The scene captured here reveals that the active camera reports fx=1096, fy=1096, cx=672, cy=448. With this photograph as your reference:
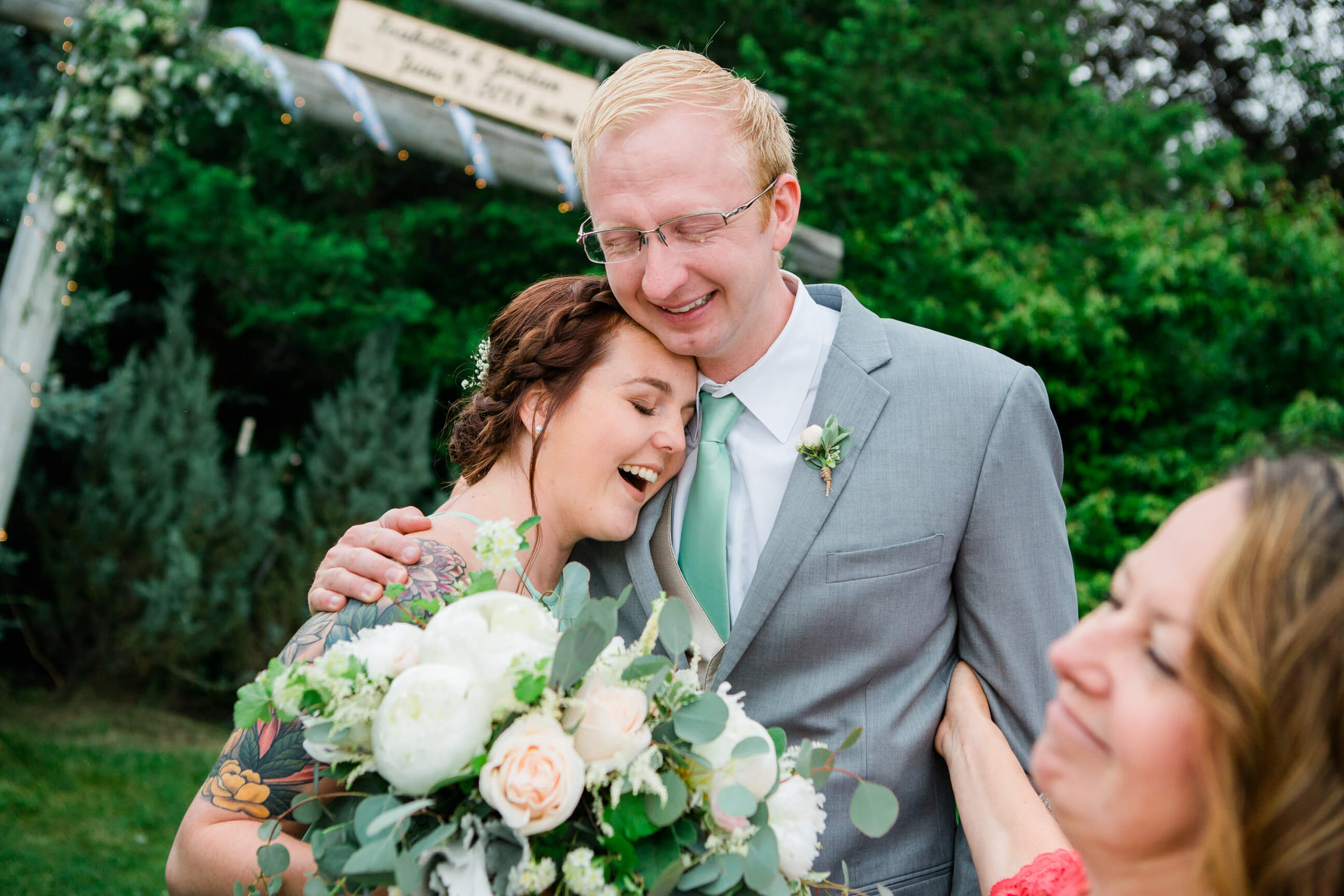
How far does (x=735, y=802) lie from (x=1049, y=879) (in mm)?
598

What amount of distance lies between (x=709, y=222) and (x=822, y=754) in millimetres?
1204

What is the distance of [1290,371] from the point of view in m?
7.09

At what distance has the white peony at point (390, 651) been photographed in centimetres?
149

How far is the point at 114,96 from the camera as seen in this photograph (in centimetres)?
553

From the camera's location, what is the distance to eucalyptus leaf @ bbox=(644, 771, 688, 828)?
4.66 feet

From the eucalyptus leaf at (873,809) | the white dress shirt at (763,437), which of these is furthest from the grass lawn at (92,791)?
the eucalyptus leaf at (873,809)

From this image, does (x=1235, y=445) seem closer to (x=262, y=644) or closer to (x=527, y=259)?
(x=527, y=259)

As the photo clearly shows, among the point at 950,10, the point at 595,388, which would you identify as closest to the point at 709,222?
the point at 595,388

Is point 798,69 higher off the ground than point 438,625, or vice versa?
point 798,69

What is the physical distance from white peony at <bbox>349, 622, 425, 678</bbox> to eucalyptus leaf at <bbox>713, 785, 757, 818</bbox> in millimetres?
451

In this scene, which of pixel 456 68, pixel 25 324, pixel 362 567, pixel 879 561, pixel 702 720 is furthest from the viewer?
pixel 456 68

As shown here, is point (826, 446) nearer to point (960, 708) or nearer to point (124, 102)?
point (960, 708)

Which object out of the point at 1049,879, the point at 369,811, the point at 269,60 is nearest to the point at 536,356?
the point at 369,811

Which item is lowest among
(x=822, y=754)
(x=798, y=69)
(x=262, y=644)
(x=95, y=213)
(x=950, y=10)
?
(x=262, y=644)
